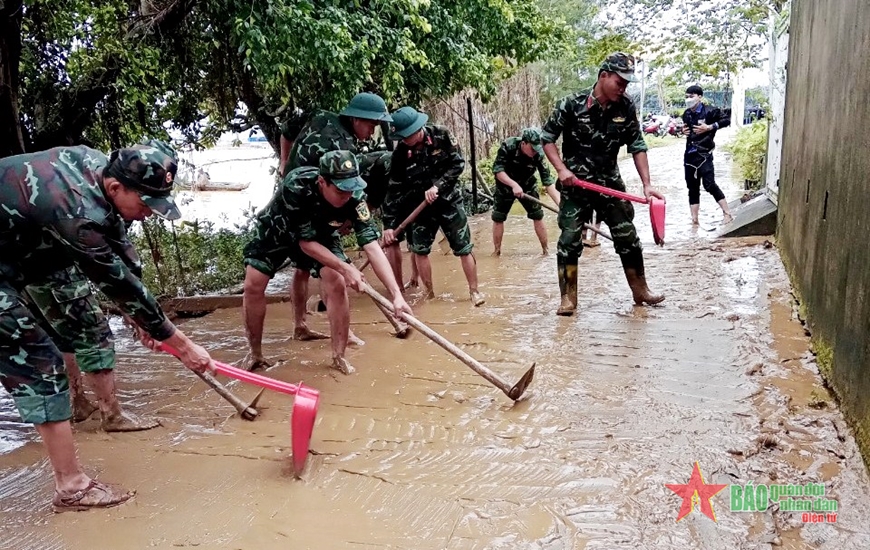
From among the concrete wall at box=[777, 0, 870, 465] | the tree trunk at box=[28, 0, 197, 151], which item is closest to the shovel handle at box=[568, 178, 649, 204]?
the concrete wall at box=[777, 0, 870, 465]

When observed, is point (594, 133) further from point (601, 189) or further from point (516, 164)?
point (516, 164)

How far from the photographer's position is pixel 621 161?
2033 centimetres

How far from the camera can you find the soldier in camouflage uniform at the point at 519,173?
281 inches

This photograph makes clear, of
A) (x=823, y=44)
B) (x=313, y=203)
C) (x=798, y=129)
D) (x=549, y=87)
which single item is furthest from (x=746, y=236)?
(x=549, y=87)

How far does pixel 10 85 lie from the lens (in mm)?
5008

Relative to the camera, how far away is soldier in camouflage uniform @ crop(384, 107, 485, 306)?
19.1ft

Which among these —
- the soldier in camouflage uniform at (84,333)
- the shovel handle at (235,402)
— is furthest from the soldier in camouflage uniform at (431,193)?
the soldier in camouflage uniform at (84,333)

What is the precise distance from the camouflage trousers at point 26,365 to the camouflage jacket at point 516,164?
17.6 feet

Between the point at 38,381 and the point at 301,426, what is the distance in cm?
108

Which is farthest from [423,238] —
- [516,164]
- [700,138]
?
[700,138]

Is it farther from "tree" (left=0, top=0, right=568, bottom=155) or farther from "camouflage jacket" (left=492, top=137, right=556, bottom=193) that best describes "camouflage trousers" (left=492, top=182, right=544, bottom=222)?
"tree" (left=0, top=0, right=568, bottom=155)

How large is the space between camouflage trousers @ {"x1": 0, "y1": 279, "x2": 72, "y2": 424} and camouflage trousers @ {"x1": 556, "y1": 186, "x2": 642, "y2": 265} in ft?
12.0

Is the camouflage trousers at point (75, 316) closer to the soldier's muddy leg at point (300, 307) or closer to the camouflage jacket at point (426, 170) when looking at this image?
the soldier's muddy leg at point (300, 307)

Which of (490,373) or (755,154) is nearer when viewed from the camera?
(490,373)
